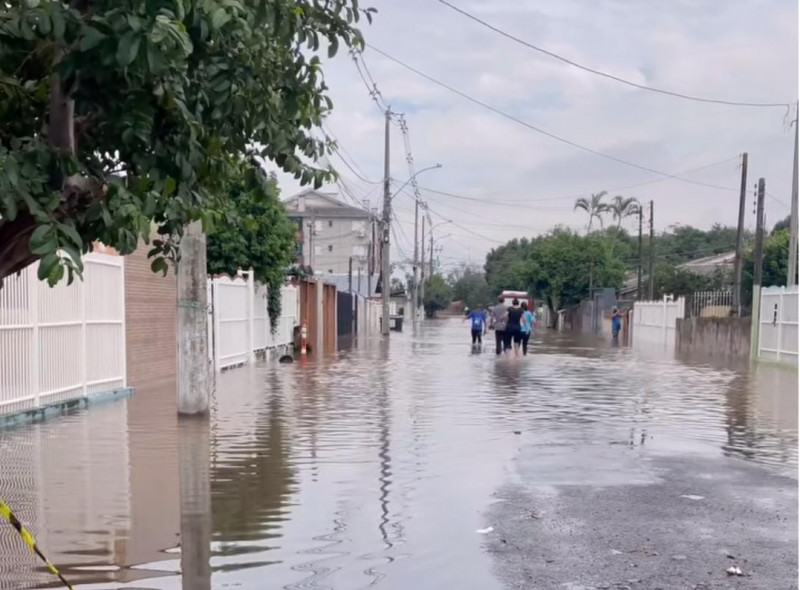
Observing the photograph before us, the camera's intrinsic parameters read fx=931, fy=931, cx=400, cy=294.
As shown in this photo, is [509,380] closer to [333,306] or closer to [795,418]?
[795,418]

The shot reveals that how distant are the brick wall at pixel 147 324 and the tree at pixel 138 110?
10375 mm

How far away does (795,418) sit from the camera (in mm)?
13367

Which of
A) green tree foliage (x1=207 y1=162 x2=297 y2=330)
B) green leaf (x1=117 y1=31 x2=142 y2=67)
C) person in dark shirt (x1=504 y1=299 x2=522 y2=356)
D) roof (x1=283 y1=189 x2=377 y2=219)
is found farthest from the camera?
roof (x1=283 y1=189 x2=377 y2=219)

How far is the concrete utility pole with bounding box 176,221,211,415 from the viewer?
38.0ft

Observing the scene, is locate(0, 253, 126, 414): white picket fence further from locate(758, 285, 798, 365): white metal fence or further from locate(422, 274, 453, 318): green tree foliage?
locate(422, 274, 453, 318): green tree foliage

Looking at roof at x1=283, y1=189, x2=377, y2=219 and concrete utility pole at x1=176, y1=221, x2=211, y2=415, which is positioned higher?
roof at x1=283, y1=189, x2=377, y2=219

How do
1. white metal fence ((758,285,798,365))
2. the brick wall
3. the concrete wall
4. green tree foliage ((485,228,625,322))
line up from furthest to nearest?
green tree foliage ((485,228,625,322)), the concrete wall, white metal fence ((758,285,798,365)), the brick wall

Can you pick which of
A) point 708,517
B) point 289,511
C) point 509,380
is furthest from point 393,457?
point 509,380

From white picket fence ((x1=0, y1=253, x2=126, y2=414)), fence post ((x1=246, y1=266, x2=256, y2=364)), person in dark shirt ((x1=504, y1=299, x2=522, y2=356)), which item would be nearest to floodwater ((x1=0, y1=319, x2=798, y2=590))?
white picket fence ((x1=0, y1=253, x2=126, y2=414))

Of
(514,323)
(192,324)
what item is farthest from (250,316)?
(192,324)

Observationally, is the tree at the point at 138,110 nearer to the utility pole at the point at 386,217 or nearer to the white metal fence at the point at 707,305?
the white metal fence at the point at 707,305

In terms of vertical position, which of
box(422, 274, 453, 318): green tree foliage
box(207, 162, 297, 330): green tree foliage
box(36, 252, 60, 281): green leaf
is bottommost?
box(422, 274, 453, 318): green tree foliage

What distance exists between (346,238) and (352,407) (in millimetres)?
88430

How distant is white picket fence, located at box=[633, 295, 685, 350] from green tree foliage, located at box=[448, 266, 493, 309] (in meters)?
77.7
